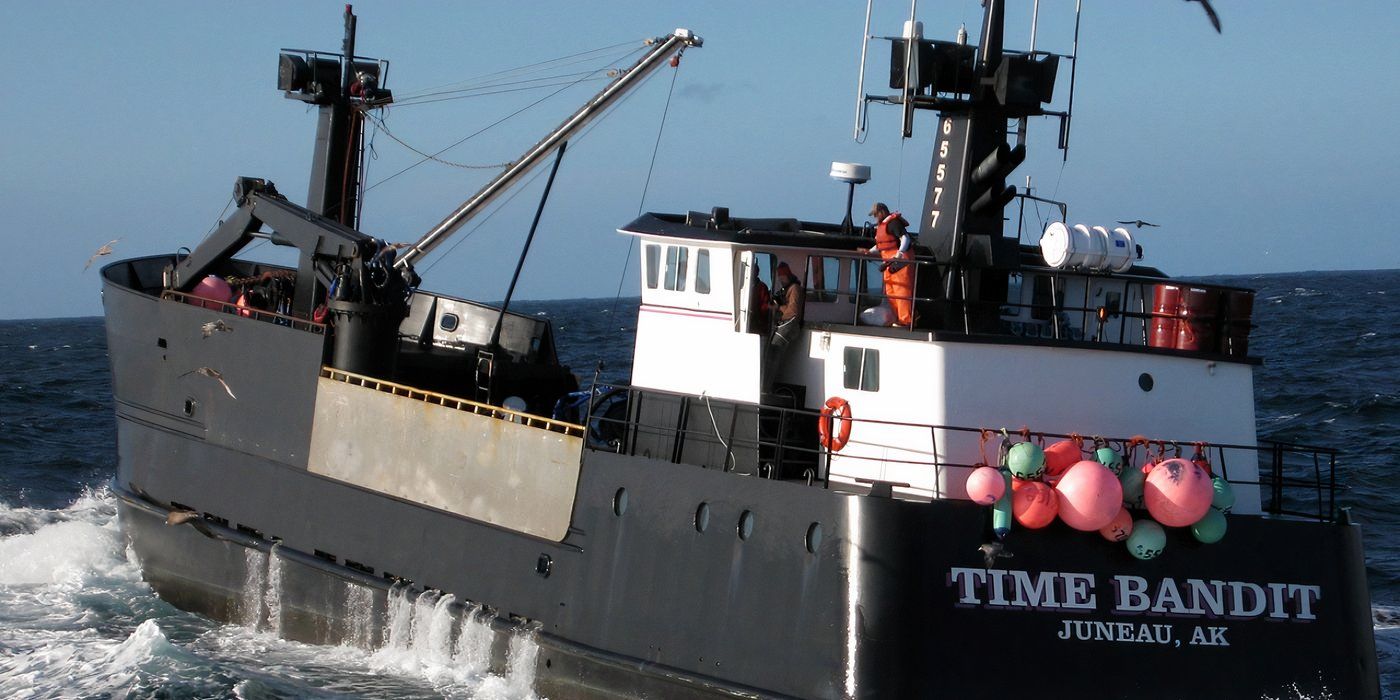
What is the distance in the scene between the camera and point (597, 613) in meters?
13.5

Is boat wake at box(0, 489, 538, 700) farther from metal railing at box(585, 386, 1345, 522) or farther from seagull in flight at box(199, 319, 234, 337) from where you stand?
seagull in flight at box(199, 319, 234, 337)

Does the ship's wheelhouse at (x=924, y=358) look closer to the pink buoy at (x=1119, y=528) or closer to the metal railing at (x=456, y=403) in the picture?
the metal railing at (x=456, y=403)

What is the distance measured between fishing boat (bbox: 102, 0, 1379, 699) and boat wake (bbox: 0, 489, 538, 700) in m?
0.12

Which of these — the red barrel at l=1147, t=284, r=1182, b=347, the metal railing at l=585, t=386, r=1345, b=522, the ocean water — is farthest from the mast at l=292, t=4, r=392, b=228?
the red barrel at l=1147, t=284, r=1182, b=347

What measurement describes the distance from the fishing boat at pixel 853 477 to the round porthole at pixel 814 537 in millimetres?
80

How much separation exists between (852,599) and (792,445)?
1728mm

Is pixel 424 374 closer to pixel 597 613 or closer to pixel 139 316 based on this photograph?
pixel 139 316

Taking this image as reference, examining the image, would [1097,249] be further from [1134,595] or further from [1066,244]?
[1134,595]

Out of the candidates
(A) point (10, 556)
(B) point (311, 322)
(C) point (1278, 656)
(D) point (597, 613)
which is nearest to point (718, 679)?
(D) point (597, 613)

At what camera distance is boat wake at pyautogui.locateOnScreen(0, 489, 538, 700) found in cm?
1472

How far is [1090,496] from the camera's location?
11.2m

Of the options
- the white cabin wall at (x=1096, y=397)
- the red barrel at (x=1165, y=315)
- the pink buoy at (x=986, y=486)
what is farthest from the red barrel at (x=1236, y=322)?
the pink buoy at (x=986, y=486)

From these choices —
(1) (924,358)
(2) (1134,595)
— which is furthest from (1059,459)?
(1) (924,358)

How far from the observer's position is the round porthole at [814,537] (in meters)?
11.8
